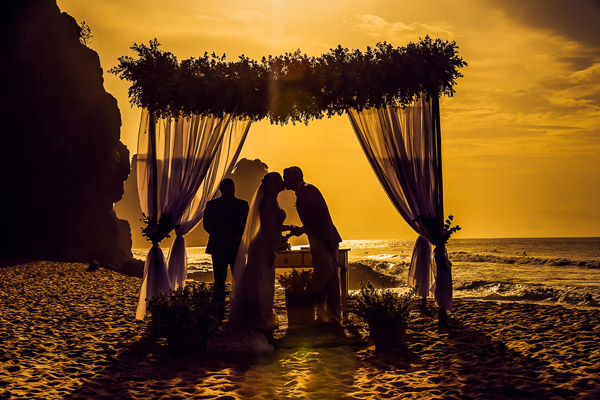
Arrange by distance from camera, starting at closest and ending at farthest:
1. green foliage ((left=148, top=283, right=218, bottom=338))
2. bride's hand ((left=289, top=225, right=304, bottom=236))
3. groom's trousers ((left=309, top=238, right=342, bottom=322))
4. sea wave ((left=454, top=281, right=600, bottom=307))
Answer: green foliage ((left=148, top=283, right=218, bottom=338)) → bride's hand ((left=289, top=225, right=304, bottom=236)) → groom's trousers ((left=309, top=238, right=342, bottom=322)) → sea wave ((left=454, top=281, right=600, bottom=307))

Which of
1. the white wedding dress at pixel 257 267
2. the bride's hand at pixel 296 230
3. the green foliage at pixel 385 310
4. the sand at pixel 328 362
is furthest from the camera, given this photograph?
the bride's hand at pixel 296 230

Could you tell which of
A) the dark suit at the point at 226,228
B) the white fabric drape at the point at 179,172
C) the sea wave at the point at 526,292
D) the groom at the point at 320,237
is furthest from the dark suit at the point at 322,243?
the sea wave at the point at 526,292

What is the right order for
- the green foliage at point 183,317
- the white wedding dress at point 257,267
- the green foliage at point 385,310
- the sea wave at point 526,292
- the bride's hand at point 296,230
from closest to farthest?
1. the green foliage at point 183,317
2. the green foliage at point 385,310
3. the white wedding dress at point 257,267
4. the bride's hand at point 296,230
5. the sea wave at point 526,292

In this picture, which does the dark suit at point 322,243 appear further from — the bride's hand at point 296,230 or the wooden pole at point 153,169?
the wooden pole at point 153,169

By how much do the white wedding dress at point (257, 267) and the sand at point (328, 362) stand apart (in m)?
0.57

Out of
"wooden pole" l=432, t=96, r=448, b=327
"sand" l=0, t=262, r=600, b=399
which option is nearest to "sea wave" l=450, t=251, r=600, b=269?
"sand" l=0, t=262, r=600, b=399

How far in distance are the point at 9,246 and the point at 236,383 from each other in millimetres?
25651

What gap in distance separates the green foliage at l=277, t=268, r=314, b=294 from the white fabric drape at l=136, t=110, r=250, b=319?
5.99 feet

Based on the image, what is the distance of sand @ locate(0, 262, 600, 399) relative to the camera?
5387 mm

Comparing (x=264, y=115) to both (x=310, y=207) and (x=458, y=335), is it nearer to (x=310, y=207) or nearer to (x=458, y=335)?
(x=310, y=207)

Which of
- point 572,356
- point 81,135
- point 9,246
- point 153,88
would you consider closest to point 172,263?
point 153,88

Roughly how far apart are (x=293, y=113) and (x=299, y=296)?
117 inches

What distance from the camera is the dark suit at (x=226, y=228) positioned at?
8.76m

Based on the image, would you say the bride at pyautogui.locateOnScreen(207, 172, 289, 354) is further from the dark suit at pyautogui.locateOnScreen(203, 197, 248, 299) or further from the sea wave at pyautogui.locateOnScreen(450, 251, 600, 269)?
the sea wave at pyautogui.locateOnScreen(450, 251, 600, 269)
